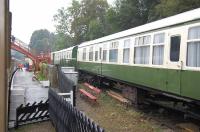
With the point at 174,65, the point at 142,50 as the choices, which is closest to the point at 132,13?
the point at 142,50

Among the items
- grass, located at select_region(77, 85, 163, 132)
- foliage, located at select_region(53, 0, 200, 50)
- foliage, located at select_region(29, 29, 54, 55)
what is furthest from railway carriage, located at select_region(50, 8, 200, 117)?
foliage, located at select_region(29, 29, 54, 55)

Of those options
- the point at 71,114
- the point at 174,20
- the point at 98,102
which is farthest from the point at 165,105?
the point at 71,114

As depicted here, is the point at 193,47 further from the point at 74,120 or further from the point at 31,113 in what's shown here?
the point at 31,113

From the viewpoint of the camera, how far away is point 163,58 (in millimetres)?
9938

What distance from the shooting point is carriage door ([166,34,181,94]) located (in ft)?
29.4

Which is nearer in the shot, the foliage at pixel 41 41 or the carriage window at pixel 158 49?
the carriage window at pixel 158 49

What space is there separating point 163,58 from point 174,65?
826 mm

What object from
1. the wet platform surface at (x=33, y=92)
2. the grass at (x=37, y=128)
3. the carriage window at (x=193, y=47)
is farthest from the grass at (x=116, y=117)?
the carriage window at (x=193, y=47)

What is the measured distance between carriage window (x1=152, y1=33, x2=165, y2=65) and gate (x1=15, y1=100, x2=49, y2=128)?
11.3ft

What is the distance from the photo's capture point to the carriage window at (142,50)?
37.4ft

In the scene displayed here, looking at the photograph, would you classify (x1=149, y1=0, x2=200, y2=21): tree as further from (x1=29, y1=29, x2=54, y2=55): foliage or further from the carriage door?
(x1=29, y1=29, x2=54, y2=55): foliage

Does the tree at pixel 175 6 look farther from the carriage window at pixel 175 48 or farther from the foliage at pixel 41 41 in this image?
the foliage at pixel 41 41

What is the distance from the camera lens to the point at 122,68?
46.7 ft

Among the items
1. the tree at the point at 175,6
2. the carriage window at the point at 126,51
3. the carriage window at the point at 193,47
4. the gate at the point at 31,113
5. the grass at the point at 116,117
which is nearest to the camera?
the carriage window at the point at 193,47
